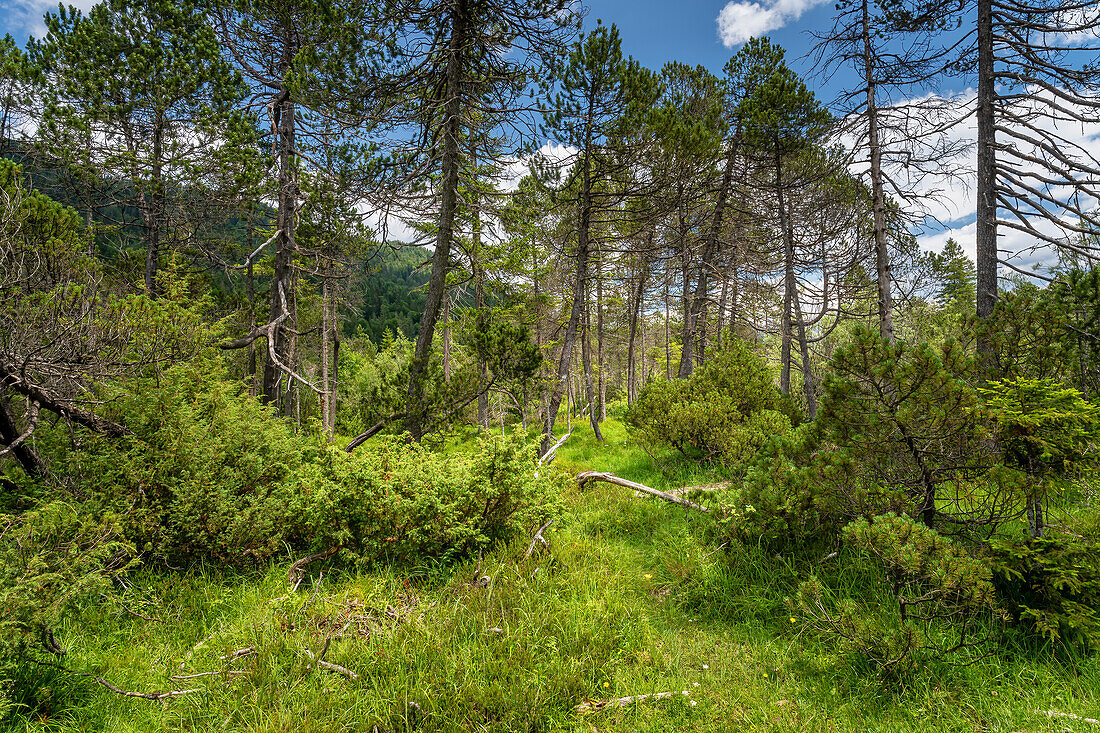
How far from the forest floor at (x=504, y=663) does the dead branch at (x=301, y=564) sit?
0.07m

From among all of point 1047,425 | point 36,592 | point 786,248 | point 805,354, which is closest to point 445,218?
point 36,592

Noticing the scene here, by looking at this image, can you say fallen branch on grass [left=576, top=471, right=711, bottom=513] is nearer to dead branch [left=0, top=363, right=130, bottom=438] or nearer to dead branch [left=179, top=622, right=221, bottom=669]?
dead branch [left=179, top=622, right=221, bottom=669]

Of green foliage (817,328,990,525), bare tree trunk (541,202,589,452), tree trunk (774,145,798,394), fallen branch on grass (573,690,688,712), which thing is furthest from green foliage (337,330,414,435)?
tree trunk (774,145,798,394)

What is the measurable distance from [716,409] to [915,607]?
418 centimetres

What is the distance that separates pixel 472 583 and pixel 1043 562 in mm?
3932

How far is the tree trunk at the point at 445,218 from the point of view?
21.1ft

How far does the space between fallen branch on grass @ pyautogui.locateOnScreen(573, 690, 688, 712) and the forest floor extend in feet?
0.07

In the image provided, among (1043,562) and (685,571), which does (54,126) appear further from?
(1043,562)

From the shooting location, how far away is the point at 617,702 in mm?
2426

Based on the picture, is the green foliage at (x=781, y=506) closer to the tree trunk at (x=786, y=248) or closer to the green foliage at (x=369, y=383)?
the green foliage at (x=369, y=383)

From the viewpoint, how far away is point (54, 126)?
7.57 meters

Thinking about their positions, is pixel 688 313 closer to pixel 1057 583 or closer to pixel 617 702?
pixel 1057 583

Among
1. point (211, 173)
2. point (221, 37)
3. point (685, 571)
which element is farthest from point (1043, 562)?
point (221, 37)

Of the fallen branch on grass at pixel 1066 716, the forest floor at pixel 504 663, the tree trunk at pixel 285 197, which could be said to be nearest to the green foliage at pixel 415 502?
the forest floor at pixel 504 663
